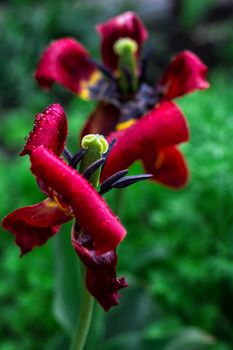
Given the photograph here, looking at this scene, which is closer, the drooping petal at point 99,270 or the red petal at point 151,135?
the drooping petal at point 99,270

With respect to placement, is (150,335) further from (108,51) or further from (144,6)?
(144,6)

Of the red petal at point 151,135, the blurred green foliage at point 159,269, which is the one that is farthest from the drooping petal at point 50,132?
the blurred green foliage at point 159,269

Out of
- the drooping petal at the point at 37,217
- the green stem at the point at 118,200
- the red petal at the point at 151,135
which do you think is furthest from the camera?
Answer: the green stem at the point at 118,200

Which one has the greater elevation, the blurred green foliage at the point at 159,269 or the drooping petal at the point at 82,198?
the drooping petal at the point at 82,198

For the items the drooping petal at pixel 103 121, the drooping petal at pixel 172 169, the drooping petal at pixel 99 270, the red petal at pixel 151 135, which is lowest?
the drooping petal at pixel 172 169

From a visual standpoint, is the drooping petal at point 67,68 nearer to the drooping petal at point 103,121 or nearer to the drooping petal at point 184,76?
the drooping petal at point 103,121

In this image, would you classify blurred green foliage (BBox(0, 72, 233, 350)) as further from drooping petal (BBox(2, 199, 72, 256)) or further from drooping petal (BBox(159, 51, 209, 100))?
drooping petal (BBox(2, 199, 72, 256))

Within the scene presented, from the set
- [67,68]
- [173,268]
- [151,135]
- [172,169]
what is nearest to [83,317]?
[151,135]

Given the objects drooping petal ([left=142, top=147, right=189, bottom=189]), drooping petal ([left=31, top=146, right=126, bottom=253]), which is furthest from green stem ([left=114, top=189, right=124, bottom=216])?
drooping petal ([left=31, top=146, right=126, bottom=253])
